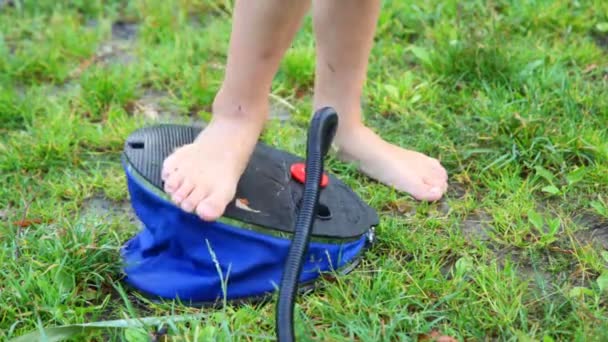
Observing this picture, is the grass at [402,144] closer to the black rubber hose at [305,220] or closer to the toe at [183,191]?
the black rubber hose at [305,220]

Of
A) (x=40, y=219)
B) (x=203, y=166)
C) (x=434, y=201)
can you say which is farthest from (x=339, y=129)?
(x=40, y=219)

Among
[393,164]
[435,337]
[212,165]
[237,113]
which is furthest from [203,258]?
[393,164]

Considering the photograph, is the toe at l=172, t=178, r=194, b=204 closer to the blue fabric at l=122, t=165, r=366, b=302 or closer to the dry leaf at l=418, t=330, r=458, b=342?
the blue fabric at l=122, t=165, r=366, b=302

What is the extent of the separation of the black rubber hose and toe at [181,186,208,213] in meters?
0.21

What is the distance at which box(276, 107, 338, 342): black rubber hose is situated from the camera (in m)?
1.38

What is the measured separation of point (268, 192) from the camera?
1.72 metres

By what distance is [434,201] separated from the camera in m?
1.95

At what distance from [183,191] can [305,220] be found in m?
0.27

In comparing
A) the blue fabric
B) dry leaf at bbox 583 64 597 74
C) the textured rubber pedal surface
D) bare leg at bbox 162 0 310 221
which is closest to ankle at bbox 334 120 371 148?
the textured rubber pedal surface

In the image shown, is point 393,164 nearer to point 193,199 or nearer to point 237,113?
point 237,113

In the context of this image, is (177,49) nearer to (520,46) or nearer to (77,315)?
(520,46)

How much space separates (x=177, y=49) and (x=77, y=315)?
4.42ft

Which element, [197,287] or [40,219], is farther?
[40,219]

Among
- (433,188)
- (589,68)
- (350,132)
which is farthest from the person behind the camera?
(589,68)
